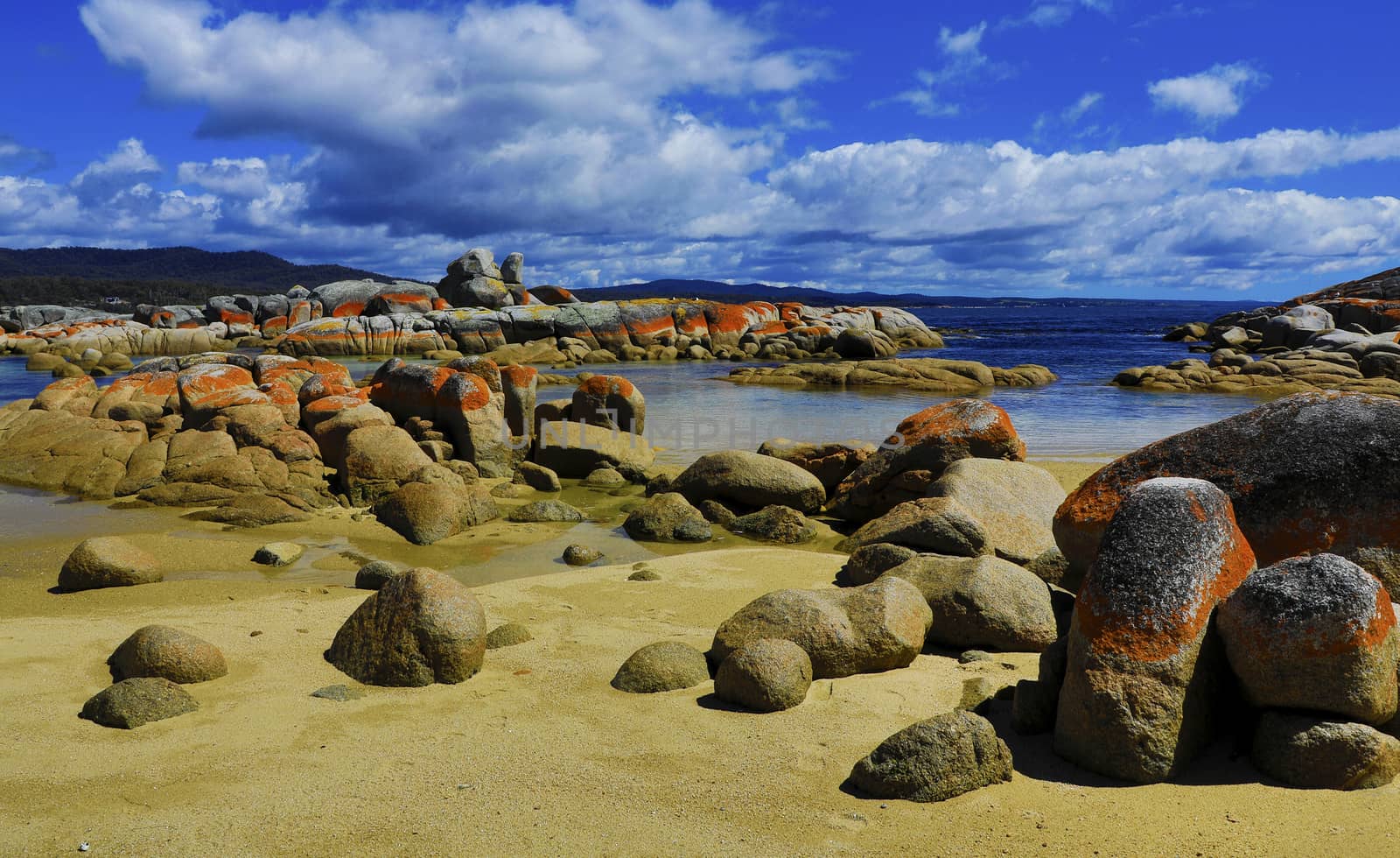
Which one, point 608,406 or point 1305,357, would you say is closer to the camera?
point 608,406

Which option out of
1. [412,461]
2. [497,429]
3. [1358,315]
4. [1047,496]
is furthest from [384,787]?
[1358,315]

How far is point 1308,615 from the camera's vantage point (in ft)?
11.1

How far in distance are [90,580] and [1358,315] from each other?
4979 centimetres

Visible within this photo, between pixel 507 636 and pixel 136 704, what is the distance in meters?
1.90

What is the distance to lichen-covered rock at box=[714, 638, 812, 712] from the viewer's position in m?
4.36

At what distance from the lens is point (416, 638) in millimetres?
4828

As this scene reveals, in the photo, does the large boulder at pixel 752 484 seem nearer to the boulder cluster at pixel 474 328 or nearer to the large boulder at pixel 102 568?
the large boulder at pixel 102 568

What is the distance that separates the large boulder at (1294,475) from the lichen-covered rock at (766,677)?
2.02 meters

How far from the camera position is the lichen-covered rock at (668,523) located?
8.62 m

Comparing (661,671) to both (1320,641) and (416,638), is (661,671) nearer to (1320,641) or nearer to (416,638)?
(416,638)

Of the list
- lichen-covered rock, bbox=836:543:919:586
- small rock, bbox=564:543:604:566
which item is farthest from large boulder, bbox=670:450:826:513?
lichen-covered rock, bbox=836:543:919:586

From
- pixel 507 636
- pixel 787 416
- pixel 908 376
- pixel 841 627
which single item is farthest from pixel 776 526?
pixel 908 376

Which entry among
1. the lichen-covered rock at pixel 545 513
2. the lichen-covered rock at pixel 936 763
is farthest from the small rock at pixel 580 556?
the lichen-covered rock at pixel 936 763

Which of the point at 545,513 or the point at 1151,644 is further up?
the point at 1151,644
